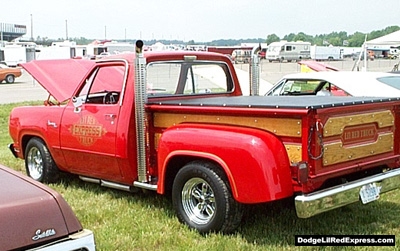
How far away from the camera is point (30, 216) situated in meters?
2.55

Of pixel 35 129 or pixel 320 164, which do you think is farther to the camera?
pixel 35 129

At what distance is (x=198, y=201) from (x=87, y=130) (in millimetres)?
1775

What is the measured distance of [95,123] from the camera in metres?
6.02

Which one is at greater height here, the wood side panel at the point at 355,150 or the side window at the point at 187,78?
the side window at the point at 187,78

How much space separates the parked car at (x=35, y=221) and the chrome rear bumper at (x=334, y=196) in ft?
6.63

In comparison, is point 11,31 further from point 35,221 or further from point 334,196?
point 35,221

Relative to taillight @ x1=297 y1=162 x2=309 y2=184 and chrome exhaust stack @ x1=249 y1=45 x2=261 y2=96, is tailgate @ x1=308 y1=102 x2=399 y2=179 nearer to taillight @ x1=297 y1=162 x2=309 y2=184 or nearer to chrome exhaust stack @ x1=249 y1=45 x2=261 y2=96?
taillight @ x1=297 y1=162 x2=309 y2=184

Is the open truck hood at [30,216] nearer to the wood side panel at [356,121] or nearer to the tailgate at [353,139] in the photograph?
the tailgate at [353,139]

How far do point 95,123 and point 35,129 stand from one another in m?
1.48

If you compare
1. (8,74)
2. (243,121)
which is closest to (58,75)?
(243,121)

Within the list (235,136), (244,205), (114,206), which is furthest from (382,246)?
(114,206)

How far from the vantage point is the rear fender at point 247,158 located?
434 centimetres

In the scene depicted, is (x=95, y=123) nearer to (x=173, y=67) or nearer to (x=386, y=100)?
(x=173, y=67)

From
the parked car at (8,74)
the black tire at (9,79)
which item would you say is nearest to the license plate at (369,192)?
the parked car at (8,74)
